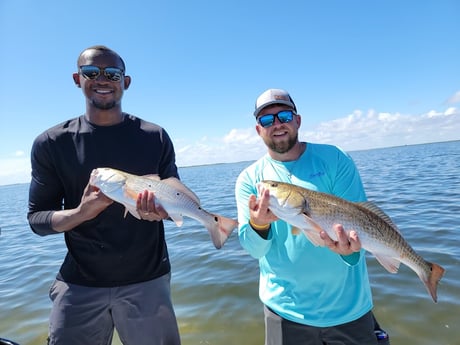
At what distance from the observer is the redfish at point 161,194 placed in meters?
3.12

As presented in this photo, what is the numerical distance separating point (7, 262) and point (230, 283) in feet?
32.1

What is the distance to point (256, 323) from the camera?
21.0 ft

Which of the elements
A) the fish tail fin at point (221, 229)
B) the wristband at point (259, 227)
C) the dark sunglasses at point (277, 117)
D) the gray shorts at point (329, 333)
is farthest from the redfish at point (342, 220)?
the dark sunglasses at point (277, 117)

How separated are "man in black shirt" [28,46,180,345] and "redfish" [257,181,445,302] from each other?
1.30 metres

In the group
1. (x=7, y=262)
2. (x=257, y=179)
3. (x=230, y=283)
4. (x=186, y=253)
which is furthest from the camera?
(x=7, y=262)

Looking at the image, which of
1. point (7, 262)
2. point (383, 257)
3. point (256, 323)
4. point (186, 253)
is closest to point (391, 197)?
point (186, 253)

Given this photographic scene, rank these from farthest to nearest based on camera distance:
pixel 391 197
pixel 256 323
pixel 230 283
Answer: pixel 391 197 < pixel 230 283 < pixel 256 323

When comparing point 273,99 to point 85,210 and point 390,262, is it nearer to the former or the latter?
point 390,262

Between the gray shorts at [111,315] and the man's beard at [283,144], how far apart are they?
200 cm

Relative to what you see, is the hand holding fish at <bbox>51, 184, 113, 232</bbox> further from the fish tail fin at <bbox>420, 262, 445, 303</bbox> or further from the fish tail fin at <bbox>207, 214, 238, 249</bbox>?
the fish tail fin at <bbox>420, 262, 445, 303</bbox>

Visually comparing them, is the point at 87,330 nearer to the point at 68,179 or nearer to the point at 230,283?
the point at 68,179

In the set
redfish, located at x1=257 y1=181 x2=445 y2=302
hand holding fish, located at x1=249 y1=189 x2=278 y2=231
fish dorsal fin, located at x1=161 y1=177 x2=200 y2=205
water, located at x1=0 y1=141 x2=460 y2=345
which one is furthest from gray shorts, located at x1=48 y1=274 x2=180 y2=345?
water, located at x1=0 y1=141 x2=460 y2=345

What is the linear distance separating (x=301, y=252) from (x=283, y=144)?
1.21m

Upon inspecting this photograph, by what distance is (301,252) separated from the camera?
335 centimetres
